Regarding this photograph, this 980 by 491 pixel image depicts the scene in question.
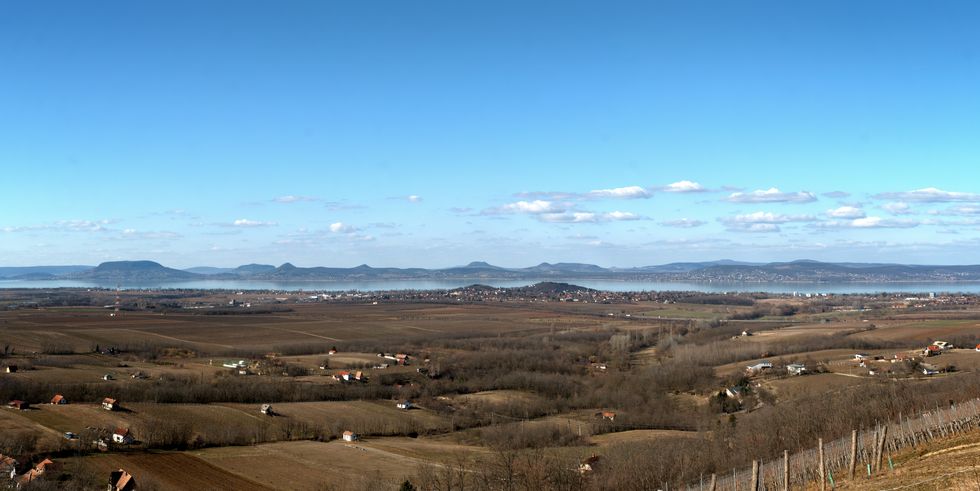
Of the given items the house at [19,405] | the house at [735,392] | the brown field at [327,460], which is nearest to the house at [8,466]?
the brown field at [327,460]

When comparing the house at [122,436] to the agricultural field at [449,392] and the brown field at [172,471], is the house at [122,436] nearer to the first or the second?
the agricultural field at [449,392]

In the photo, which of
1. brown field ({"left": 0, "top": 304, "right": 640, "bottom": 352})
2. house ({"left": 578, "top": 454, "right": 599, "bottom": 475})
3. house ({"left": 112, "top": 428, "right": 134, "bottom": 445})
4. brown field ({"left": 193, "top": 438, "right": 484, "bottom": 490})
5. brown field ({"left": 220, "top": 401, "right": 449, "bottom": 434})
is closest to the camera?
house ({"left": 578, "top": 454, "right": 599, "bottom": 475})

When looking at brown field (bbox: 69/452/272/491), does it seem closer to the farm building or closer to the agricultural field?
the agricultural field

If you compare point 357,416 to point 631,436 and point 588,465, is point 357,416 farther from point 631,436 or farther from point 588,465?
point 588,465

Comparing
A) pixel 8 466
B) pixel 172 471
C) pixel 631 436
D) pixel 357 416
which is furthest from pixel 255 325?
pixel 8 466

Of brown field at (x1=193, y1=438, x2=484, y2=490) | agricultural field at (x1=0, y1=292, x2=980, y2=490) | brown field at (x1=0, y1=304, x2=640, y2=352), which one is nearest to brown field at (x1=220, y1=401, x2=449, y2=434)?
agricultural field at (x1=0, y1=292, x2=980, y2=490)
